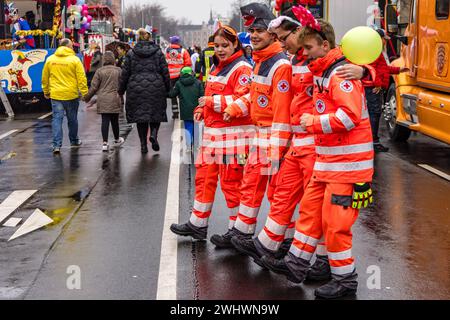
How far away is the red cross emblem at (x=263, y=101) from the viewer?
243 inches

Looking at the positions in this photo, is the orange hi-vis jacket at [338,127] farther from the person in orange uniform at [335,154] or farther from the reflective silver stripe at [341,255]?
the reflective silver stripe at [341,255]

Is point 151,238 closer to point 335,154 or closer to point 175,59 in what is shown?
point 335,154

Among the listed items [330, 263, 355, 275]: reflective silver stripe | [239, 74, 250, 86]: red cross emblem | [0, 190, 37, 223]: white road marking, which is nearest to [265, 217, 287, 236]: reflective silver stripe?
[330, 263, 355, 275]: reflective silver stripe

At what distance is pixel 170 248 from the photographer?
6.86 metres

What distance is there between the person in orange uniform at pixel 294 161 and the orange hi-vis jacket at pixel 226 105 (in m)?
0.77

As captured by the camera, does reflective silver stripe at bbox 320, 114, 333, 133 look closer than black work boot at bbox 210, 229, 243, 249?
Yes

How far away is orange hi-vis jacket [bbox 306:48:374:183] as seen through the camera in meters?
5.16

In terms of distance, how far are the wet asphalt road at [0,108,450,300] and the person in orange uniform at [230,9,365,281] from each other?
27cm

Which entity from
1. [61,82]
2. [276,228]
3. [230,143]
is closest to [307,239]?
[276,228]

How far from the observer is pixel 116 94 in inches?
517

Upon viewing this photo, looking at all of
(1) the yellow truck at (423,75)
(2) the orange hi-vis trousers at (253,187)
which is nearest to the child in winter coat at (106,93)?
(1) the yellow truck at (423,75)

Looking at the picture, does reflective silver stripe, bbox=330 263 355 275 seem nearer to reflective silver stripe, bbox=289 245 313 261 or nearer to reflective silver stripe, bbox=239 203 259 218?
reflective silver stripe, bbox=289 245 313 261
